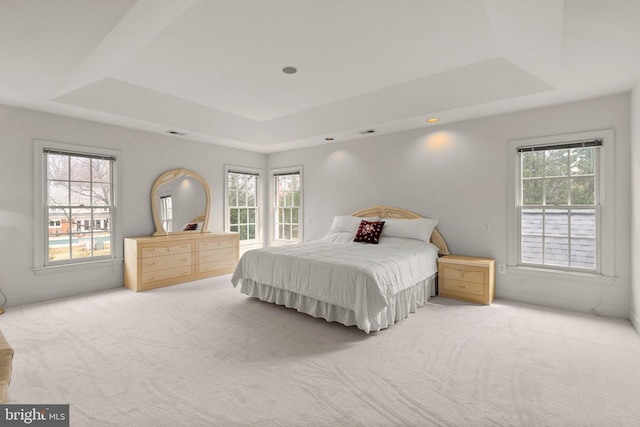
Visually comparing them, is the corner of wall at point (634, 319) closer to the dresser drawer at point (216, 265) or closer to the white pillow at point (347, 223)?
the white pillow at point (347, 223)

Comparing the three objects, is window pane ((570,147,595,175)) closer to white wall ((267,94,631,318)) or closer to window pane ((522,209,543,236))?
white wall ((267,94,631,318))

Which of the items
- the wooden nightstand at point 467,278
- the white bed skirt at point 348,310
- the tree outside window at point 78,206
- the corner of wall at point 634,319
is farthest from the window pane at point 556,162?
the tree outside window at point 78,206

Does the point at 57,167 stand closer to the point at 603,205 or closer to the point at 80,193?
the point at 80,193

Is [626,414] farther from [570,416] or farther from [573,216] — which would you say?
[573,216]

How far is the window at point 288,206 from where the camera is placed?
6.21m

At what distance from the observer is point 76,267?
415cm

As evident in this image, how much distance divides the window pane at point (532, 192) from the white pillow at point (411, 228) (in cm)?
112

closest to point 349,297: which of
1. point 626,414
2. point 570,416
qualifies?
point 570,416

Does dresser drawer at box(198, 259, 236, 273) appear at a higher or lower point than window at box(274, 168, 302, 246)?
lower

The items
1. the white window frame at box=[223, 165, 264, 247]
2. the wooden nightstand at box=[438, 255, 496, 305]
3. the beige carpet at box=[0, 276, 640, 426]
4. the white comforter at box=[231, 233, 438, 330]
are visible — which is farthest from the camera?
the white window frame at box=[223, 165, 264, 247]

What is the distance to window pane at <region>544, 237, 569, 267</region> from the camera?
3.66 meters

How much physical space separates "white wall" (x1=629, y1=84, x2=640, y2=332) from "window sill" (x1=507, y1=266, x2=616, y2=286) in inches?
9.0

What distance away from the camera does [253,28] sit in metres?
2.50

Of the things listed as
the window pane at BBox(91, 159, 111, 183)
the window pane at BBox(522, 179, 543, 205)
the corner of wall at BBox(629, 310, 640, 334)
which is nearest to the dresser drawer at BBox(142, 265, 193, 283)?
the window pane at BBox(91, 159, 111, 183)
